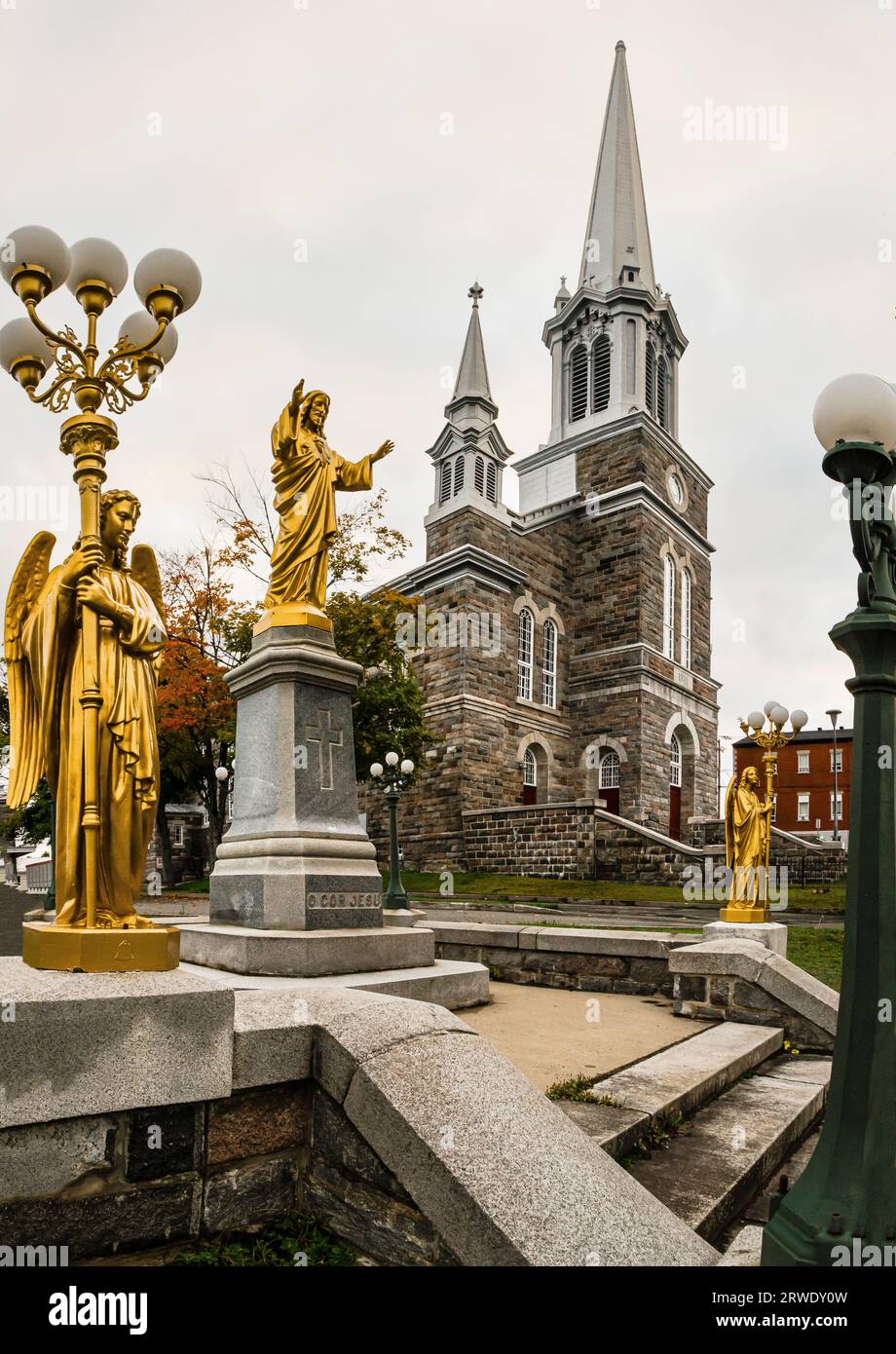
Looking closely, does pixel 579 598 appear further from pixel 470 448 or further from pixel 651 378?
pixel 651 378

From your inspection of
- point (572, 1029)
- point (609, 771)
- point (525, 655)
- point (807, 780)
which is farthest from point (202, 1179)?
point (807, 780)

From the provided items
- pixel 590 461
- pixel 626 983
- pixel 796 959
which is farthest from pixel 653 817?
pixel 626 983

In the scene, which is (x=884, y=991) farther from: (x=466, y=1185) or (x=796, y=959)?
(x=796, y=959)

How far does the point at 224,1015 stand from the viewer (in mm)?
3055

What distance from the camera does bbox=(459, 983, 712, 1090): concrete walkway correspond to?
5.41 meters

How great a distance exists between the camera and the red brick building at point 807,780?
57.7 meters

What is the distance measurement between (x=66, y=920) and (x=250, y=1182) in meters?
1.15

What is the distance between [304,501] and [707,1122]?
225 inches

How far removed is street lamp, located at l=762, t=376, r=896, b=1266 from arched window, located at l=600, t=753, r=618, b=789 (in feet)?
97.4

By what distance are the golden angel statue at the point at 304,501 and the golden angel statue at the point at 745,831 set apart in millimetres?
5202

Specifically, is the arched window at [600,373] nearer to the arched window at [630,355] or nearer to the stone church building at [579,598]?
the stone church building at [579,598]

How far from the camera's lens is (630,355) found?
36094mm

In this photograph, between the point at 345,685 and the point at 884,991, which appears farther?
the point at 345,685

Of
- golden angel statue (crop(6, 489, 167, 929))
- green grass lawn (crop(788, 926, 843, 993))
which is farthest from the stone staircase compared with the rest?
green grass lawn (crop(788, 926, 843, 993))
